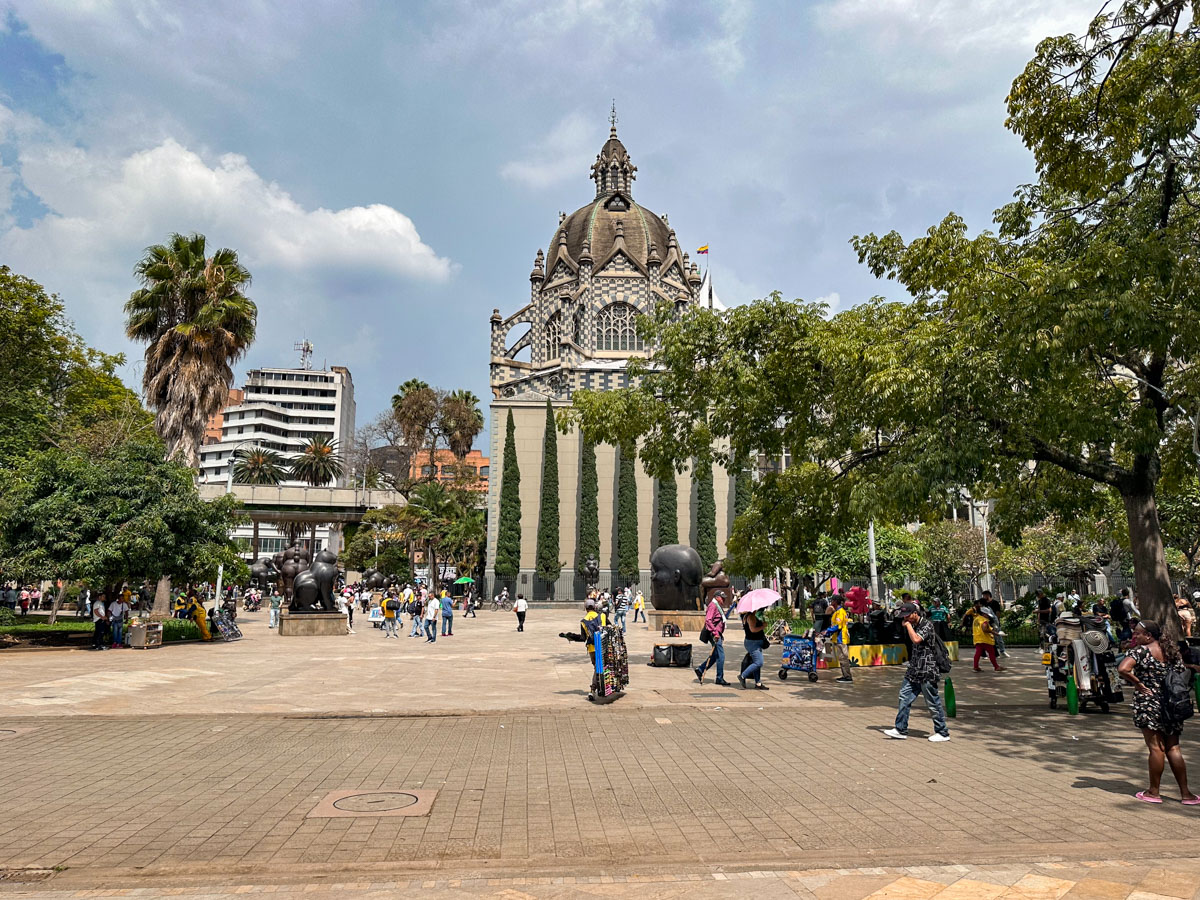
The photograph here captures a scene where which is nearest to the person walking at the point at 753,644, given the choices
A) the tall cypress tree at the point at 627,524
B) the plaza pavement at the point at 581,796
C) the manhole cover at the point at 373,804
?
the plaza pavement at the point at 581,796

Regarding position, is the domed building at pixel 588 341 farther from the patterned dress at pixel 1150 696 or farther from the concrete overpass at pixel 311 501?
the patterned dress at pixel 1150 696

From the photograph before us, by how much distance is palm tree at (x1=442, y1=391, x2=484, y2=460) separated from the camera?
63.2 meters

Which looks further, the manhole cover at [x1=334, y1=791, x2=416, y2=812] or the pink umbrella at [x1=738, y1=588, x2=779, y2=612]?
the pink umbrella at [x1=738, y1=588, x2=779, y2=612]

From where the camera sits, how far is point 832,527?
16328mm

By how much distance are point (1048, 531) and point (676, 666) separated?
3169cm

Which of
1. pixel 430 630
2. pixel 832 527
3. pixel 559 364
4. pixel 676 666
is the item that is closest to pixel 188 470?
pixel 430 630

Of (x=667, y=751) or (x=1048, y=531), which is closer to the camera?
(x=667, y=751)

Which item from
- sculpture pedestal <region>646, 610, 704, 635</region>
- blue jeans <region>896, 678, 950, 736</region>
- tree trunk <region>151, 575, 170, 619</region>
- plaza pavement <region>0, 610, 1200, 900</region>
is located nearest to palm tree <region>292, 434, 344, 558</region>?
tree trunk <region>151, 575, 170, 619</region>

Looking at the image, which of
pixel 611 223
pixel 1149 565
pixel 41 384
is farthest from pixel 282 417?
pixel 1149 565

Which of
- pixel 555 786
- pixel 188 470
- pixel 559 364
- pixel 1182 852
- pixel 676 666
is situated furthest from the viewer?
pixel 559 364

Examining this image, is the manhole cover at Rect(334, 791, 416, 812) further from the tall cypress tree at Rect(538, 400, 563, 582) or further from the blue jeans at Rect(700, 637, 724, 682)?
the tall cypress tree at Rect(538, 400, 563, 582)

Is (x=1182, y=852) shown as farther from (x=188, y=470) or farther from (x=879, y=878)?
(x=188, y=470)

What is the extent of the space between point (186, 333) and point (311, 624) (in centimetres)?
1075

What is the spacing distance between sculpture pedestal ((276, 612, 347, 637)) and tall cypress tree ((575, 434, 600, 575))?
24.3m
